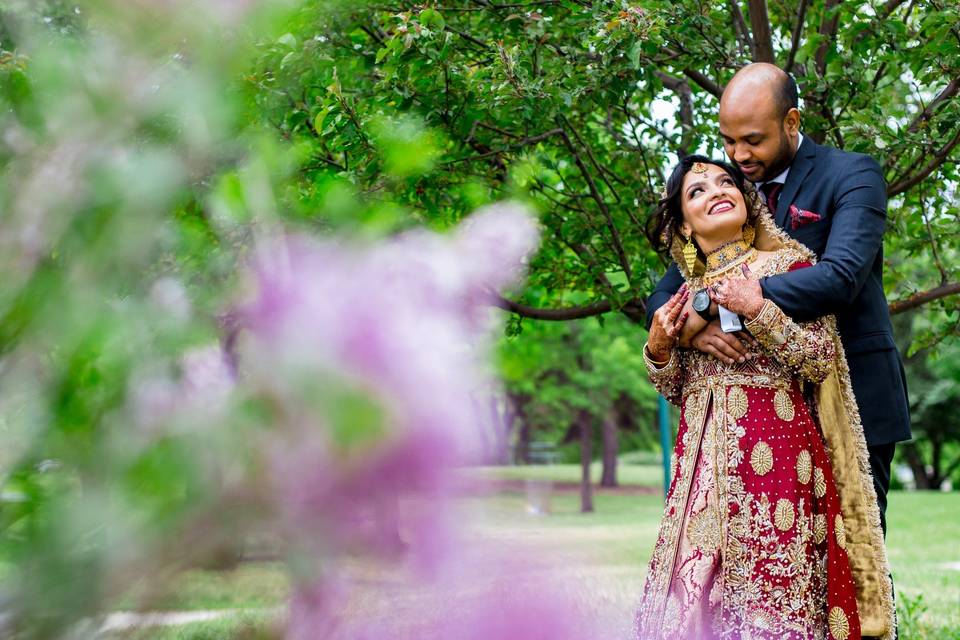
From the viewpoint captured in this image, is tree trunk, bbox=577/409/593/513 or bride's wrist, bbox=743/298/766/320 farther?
tree trunk, bbox=577/409/593/513

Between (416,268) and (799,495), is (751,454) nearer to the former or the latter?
(799,495)

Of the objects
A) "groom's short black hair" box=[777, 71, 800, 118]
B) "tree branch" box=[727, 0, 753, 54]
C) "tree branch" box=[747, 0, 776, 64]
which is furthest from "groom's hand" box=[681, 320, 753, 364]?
"tree branch" box=[727, 0, 753, 54]

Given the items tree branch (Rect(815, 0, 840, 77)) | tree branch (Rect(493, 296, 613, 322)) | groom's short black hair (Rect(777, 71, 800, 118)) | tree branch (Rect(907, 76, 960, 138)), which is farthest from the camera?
tree branch (Rect(493, 296, 613, 322))

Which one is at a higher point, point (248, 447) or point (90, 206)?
point (90, 206)

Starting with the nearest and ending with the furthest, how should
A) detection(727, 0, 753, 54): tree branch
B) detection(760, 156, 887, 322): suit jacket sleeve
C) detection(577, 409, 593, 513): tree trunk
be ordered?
1. detection(760, 156, 887, 322): suit jacket sleeve
2. detection(727, 0, 753, 54): tree branch
3. detection(577, 409, 593, 513): tree trunk

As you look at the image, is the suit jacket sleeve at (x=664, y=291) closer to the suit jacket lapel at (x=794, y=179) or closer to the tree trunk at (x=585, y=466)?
the suit jacket lapel at (x=794, y=179)

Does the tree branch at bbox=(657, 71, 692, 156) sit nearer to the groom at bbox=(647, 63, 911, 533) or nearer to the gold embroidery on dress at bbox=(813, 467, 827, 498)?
the groom at bbox=(647, 63, 911, 533)

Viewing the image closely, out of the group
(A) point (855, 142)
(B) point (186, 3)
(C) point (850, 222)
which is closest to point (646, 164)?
(A) point (855, 142)

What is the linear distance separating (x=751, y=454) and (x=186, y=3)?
7.85 feet

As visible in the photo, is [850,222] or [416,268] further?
[850,222]

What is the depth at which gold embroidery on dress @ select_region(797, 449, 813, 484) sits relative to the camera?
105 inches

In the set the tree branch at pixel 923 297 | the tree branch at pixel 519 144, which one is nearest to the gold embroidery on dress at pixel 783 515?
the tree branch at pixel 519 144

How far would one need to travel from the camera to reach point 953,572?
998 centimetres

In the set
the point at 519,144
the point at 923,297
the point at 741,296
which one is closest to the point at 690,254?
the point at 741,296
